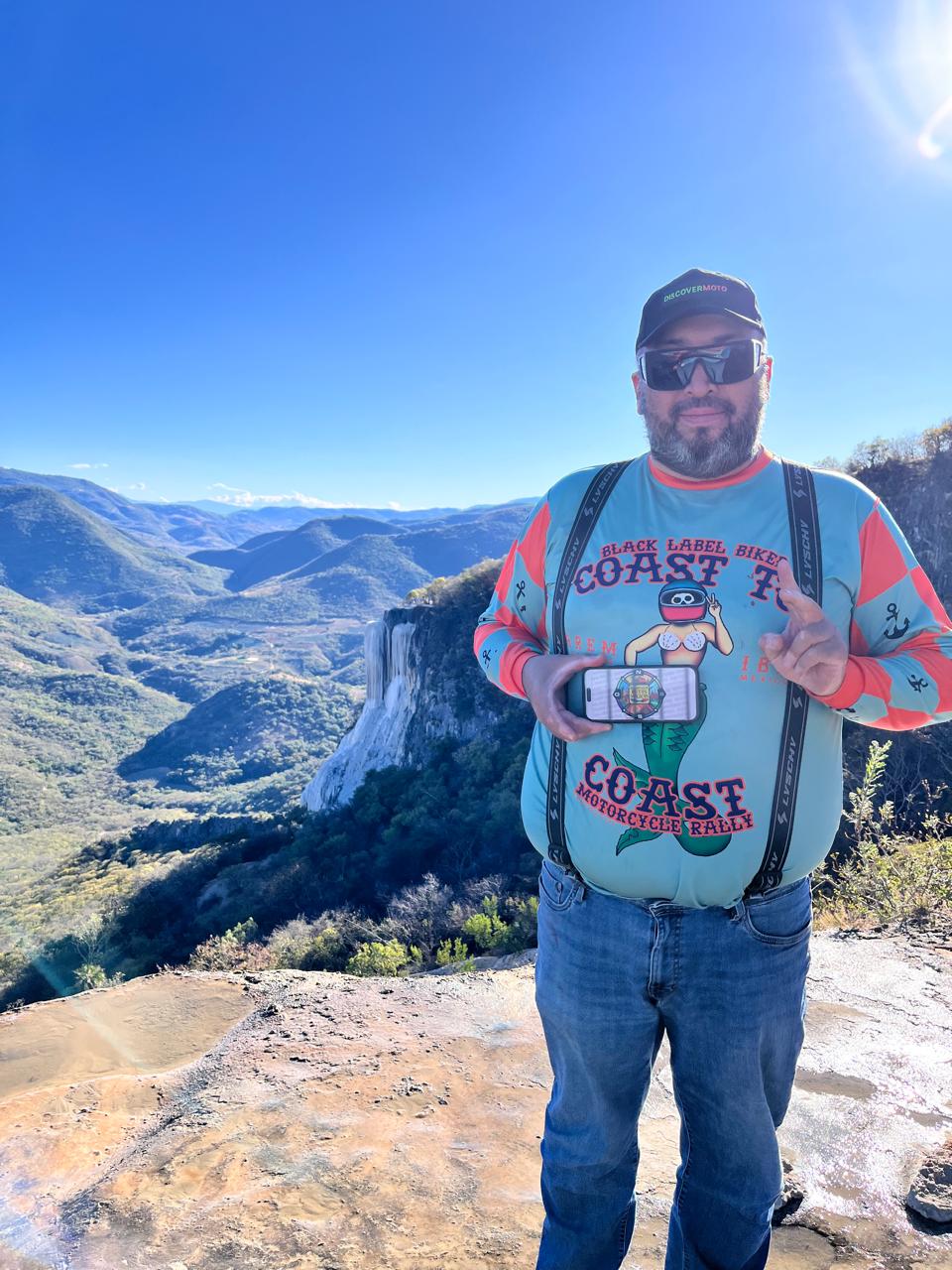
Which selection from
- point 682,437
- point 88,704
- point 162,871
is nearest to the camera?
point 682,437

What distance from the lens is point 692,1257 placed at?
68.8 inches

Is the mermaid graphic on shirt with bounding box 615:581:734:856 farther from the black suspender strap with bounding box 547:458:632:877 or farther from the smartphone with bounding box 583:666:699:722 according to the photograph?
the black suspender strap with bounding box 547:458:632:877

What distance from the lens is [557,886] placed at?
1.74 m

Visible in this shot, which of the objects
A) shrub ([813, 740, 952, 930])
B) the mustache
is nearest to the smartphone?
the mustache

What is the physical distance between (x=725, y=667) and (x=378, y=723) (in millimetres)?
29573

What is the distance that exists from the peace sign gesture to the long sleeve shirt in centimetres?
6

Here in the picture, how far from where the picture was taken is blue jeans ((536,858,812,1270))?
1552 mm

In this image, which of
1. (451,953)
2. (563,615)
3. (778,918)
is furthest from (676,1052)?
(451,953)

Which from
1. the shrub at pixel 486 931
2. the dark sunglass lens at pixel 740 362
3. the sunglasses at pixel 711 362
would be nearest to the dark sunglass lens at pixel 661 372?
the sunglasses at pixel 711 362

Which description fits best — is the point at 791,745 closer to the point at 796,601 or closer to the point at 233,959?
the point at 796,601

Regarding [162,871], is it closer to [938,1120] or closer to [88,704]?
[938,1120]

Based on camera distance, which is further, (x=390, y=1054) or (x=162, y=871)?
(x=162, y=871)

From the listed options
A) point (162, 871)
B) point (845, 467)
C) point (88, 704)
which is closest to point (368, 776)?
point (162, 871)

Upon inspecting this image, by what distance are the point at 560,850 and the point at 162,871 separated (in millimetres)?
27515
